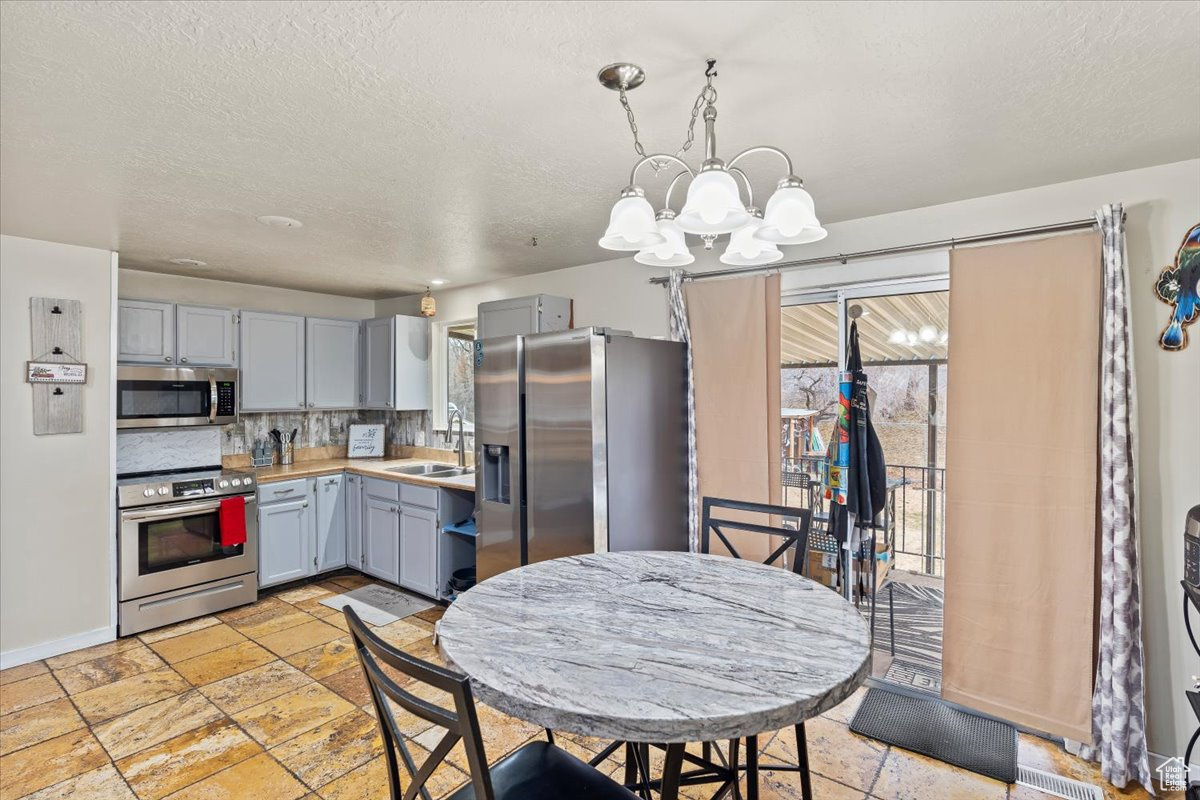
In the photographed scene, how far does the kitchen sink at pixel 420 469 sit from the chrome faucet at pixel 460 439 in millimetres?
178

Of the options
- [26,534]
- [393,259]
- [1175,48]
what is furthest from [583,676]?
[26,534]

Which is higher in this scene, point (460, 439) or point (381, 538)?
point (460, 439)

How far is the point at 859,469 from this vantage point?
2.74 metres

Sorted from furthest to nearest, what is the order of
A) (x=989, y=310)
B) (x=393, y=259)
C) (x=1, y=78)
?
1. (x=393, y=259)
2. (x=989, y=310)
3. (x=1, y=78)

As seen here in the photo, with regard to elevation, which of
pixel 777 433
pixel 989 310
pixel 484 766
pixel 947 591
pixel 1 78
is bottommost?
pixel 947 591

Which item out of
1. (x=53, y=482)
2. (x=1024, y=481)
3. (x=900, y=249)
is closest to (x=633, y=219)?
(x=900, y=249)

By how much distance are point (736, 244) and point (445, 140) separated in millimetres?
1053

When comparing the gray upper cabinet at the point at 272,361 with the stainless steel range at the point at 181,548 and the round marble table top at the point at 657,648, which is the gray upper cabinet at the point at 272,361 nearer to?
the stainless steel range at the point at 181,548

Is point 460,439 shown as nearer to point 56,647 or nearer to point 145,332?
point 145,332

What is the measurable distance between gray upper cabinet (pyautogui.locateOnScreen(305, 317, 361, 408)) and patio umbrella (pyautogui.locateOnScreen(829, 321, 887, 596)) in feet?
13.0

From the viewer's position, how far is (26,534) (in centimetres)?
326

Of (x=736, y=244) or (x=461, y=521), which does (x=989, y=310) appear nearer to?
(x=736, y=244)

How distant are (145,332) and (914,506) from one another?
4789 millimetres

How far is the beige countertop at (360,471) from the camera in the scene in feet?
12.8
